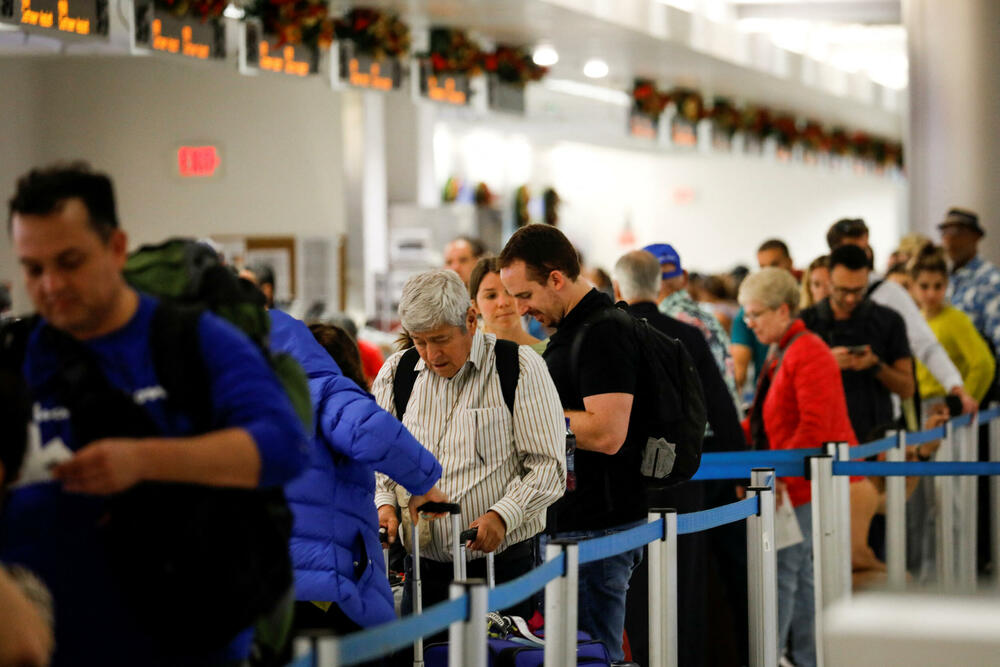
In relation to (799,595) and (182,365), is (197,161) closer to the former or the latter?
(799,595)

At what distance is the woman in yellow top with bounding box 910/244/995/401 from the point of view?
7.27 m

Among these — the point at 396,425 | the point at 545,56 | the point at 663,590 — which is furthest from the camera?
the point at 545,56

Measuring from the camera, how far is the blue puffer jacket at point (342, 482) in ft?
10.5

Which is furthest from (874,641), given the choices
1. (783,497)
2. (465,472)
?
(783,497)

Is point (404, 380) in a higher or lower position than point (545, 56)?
lower

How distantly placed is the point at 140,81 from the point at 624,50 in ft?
16.1

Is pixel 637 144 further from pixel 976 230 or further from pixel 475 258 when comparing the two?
pixel 475 258

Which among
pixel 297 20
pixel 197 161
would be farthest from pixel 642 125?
pixel 297 20

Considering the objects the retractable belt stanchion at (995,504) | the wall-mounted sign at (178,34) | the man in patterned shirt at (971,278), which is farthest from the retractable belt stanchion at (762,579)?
the wall-mounted sign at (178,34)

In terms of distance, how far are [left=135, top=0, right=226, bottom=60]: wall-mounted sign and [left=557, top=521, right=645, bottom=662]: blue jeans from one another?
509 centimetres

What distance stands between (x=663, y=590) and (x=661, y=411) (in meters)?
0.60

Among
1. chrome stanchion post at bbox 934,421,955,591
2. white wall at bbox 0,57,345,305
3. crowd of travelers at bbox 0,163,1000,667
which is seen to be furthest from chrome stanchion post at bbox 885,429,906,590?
white wall at bbox 0,57,345,305

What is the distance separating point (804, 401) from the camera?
5.44 m

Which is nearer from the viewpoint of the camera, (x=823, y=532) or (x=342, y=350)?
(x=342, y=350)
